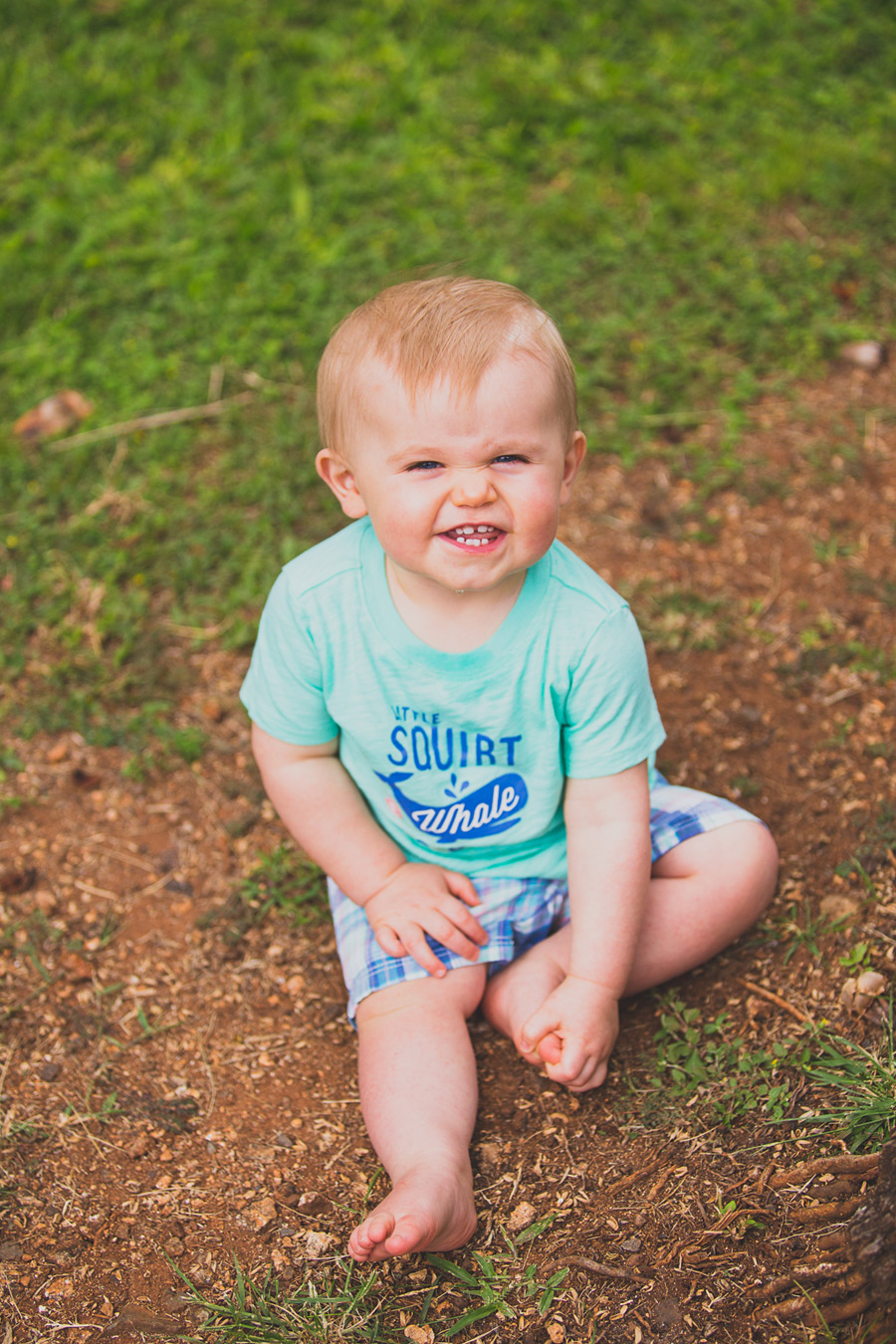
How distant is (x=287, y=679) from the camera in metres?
2.22

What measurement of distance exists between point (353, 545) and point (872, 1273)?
1.50 metres

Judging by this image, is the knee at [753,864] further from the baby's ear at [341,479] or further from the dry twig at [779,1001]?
the baby's ear at [341,479]

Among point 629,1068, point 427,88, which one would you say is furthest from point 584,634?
point 427,88

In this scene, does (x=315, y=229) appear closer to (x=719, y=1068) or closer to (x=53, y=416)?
(x=53, y=416)

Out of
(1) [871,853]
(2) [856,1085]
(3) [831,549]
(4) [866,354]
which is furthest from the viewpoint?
(4) [866,354]

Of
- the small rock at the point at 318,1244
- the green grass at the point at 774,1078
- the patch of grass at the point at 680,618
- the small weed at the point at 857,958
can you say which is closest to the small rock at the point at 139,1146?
the small rock at the point at 318,1244

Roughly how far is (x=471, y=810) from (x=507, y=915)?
25 cm

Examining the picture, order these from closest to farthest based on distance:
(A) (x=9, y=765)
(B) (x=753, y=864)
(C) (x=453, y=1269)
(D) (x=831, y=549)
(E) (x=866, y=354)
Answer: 1. (C) (x=453, y=1269)
2. (B) (x=753, y=864)
3. (A) (x=9, y=765)
4. (D) (x=831, y=549)
5. (E) (x=866, y=354)

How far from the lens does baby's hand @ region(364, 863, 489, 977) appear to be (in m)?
2.23

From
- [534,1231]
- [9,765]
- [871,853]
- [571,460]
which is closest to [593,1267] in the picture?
[534,1231]

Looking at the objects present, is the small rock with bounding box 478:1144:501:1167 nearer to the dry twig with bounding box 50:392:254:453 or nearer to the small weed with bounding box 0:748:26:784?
the small weed with bounding box 0:748:26:784

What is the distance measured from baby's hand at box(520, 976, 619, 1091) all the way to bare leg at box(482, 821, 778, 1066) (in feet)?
0.33

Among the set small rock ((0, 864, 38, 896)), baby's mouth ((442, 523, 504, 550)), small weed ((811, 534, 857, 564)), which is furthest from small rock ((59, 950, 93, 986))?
small weed ((811, 534, 857, 564))

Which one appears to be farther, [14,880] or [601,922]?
[14,880]
